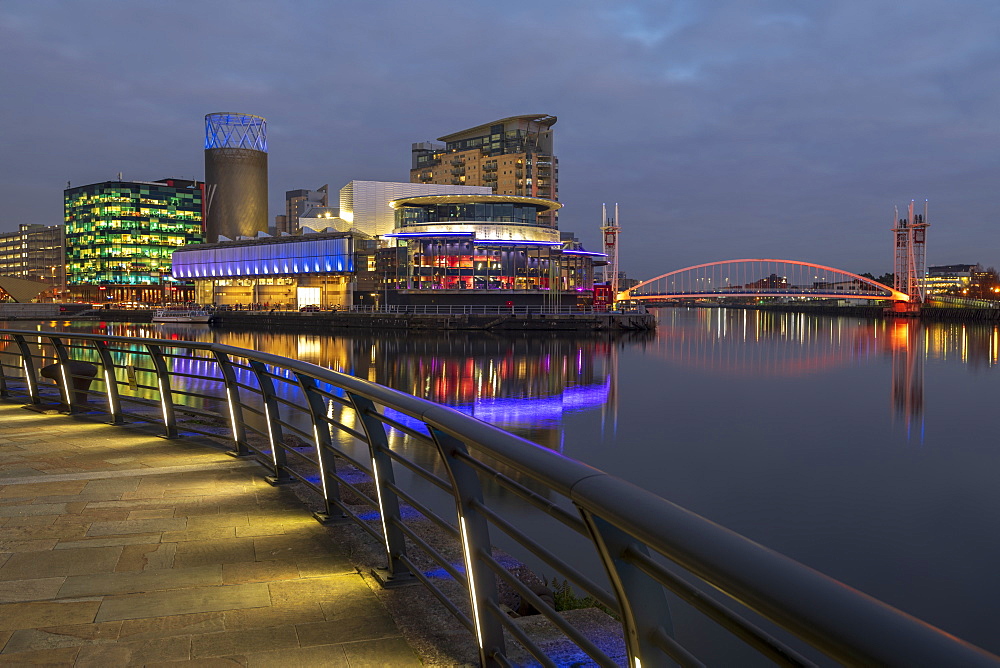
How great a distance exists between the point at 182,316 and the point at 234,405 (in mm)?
98407

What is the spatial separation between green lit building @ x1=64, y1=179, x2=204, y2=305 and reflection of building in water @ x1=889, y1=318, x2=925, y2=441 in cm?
16236

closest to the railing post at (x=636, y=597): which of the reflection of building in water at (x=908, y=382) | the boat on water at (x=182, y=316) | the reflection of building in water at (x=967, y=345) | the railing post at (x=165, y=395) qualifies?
the railing post at (x=165, y=395)

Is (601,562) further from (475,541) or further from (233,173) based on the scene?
(233,173)

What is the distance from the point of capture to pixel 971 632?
1117 centimetres

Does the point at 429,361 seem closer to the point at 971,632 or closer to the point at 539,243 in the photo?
the point at 971,632

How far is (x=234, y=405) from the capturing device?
352 inches

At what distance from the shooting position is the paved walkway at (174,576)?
13.3 feet

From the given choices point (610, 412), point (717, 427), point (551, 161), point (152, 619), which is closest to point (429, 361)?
point (610, 412)

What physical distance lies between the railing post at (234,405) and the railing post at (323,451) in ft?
8.08

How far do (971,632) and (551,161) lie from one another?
7040 inches

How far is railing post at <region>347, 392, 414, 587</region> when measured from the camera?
4.97 metres

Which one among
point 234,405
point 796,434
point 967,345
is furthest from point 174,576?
point 967,345

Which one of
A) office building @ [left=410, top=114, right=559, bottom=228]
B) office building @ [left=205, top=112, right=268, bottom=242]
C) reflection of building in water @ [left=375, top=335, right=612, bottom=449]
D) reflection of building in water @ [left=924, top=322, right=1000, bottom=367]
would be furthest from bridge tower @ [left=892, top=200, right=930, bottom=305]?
office building @ [left=205, top=112, right=268, bottom=242]

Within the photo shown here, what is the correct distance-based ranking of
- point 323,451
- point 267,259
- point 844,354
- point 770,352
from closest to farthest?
point 323,451 < point 844,354 < point 770,352 < point 267,259
